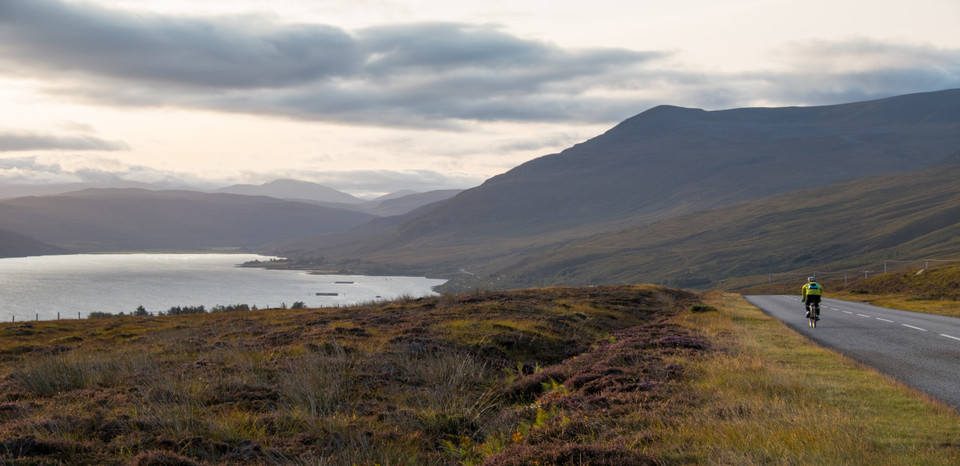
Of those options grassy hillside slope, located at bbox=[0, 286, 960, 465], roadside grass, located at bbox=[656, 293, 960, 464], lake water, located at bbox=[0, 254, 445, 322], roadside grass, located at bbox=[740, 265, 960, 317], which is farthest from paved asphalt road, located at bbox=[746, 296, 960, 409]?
lake water, located at bbox=[0, 254, 445, 322]

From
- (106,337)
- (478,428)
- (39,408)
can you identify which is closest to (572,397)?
(478,428)

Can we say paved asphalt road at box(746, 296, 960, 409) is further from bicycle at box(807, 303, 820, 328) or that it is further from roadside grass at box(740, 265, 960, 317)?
roadside grass at box(740, 265, 960, 317)

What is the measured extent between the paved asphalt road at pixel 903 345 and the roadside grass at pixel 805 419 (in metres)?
0.98

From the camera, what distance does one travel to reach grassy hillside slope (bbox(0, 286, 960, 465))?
7699 millimetres

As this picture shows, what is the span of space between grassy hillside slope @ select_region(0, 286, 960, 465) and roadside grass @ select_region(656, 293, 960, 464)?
0.03m

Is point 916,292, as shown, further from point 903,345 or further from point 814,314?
point 903,345

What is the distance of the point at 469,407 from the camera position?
12.0m

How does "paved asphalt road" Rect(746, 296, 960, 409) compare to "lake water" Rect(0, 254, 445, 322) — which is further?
"lake water" Rect(0, 254, 445, 322)

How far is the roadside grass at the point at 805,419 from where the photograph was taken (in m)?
6.93

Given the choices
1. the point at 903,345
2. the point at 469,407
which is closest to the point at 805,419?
the point at 469,407

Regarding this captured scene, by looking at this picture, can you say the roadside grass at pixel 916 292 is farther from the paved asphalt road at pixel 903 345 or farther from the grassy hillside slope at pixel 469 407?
the grassy hillside slope at pixel 469 407

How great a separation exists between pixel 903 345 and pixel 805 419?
41.0 feet

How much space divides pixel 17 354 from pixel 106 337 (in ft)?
27.4

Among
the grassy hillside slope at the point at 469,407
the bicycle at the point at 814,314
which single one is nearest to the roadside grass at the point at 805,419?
the grassy hillside slope at the point at 469,407
